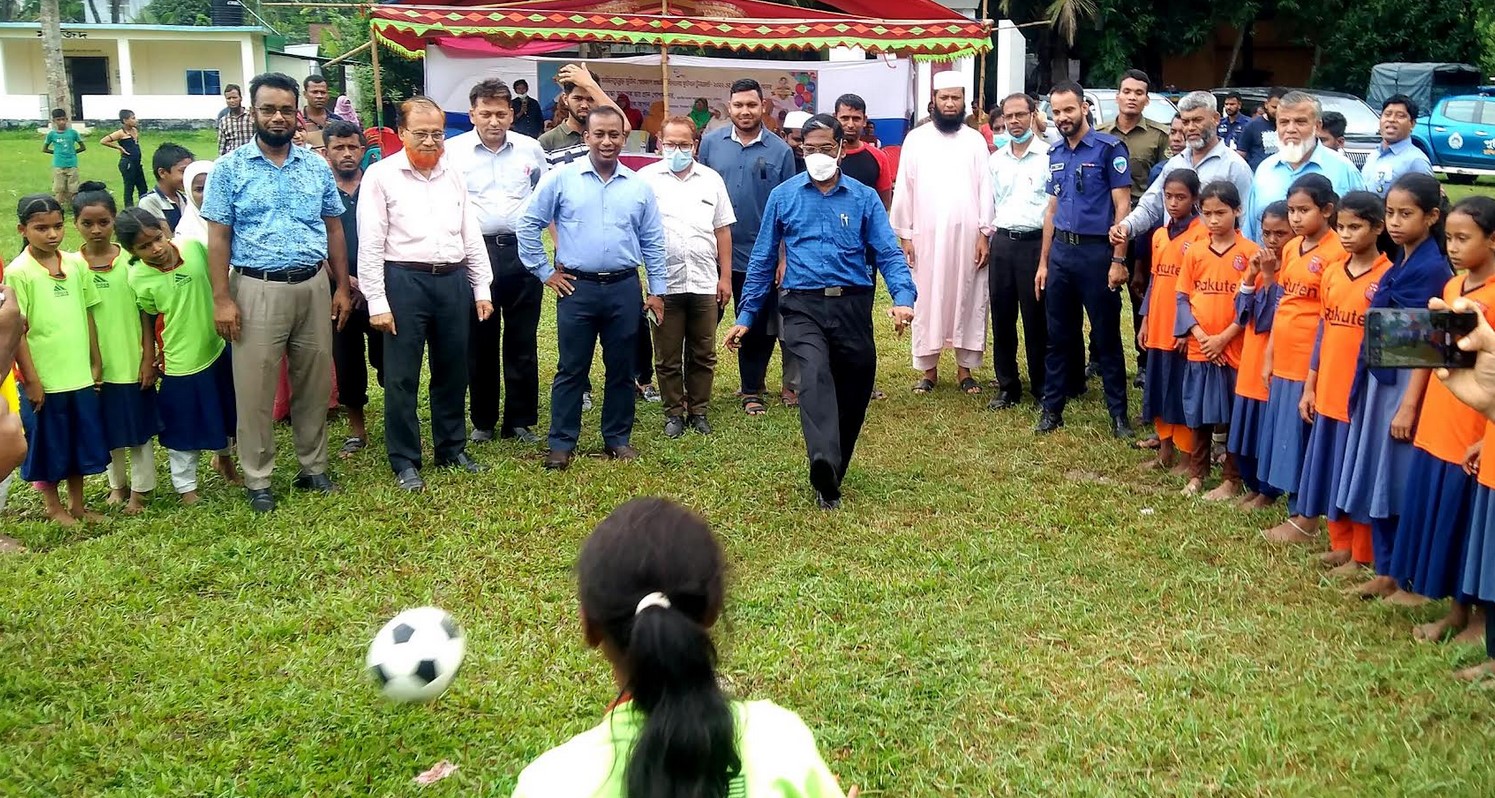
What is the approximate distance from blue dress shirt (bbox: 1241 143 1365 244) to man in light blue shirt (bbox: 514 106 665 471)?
10.5 ft

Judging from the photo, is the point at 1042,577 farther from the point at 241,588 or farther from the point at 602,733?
the point at 602,733

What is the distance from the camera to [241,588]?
5066 millimetres

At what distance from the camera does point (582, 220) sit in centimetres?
663

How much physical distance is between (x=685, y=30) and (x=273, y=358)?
770cm

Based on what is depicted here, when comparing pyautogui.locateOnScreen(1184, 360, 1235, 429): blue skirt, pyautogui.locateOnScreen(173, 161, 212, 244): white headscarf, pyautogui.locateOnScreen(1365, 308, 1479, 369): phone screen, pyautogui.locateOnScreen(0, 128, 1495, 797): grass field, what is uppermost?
pyautogui.locateOnScreen(173, 161, 212, 244): white headscarf

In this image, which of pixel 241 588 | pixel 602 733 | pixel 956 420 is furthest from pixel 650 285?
pixel 602 733

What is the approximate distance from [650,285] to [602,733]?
5488 mm

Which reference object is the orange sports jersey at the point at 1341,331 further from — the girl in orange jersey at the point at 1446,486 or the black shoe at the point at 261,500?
the black shoe at the point at 261,500

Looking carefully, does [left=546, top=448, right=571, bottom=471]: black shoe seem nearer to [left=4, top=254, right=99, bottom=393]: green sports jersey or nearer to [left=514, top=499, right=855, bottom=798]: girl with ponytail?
[left=4, top=254, right=99, bottom=393]: green sports jersey

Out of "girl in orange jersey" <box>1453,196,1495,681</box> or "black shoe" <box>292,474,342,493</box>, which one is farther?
"black shoe" <box>292,474,342,493</box>

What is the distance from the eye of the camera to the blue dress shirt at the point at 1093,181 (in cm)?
716

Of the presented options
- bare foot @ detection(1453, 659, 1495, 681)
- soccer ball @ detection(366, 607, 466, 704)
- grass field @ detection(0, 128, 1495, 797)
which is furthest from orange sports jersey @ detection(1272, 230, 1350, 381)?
soccer ball @ detection(366, 607, 466, 704)

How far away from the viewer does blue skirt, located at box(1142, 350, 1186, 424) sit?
6352 mm

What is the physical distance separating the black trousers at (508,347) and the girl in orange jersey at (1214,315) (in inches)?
136
